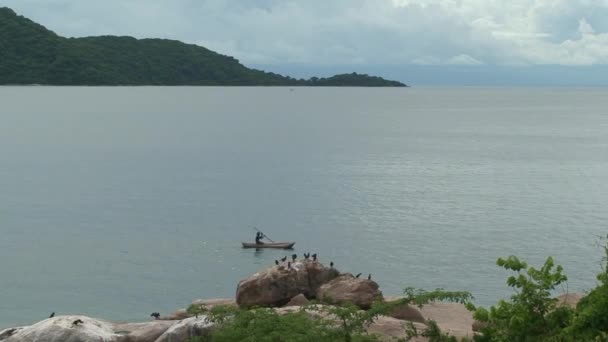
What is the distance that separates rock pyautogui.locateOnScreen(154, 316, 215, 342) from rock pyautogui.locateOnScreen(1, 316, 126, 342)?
1688mm

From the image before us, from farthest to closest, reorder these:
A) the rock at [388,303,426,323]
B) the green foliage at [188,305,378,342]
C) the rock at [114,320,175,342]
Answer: the rock at [388,303,426,323]
the rock at [114,320,175,342]
the green foliage at [188,305,378,342]

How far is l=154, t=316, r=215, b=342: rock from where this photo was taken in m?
21.8

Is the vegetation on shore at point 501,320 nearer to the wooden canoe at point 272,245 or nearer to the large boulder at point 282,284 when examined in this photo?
the large boulder at point 282,284

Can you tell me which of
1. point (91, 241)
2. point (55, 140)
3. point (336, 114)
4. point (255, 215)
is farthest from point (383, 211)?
point (336, 114)

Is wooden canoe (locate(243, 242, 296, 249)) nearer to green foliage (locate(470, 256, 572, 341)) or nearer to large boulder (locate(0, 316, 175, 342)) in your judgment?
large boulder (locate(0, 316, 175, 342))

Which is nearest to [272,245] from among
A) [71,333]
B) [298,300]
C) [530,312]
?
[298,300]

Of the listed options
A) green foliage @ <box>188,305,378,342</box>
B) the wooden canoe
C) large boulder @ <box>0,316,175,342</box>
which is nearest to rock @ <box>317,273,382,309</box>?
large boulder @ <box>0,316,175,342</box>

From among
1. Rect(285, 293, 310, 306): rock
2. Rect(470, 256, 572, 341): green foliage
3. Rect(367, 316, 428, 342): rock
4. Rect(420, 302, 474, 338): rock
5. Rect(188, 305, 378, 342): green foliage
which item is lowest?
Rect(420, 302, 474, 338): rock

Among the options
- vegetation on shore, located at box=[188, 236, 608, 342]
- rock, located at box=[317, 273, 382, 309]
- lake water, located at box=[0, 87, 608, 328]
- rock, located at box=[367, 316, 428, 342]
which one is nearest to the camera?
vegetation on shore, located at box=[188, 236, 608, 342]

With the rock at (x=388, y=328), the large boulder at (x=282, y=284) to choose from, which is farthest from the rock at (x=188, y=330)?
the large boulder at (x=282, y=284)

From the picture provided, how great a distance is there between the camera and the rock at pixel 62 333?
2261 centimetres

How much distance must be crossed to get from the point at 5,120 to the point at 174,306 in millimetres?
128347

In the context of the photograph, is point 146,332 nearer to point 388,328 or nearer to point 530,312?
point 388,328

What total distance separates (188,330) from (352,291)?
7.05m
